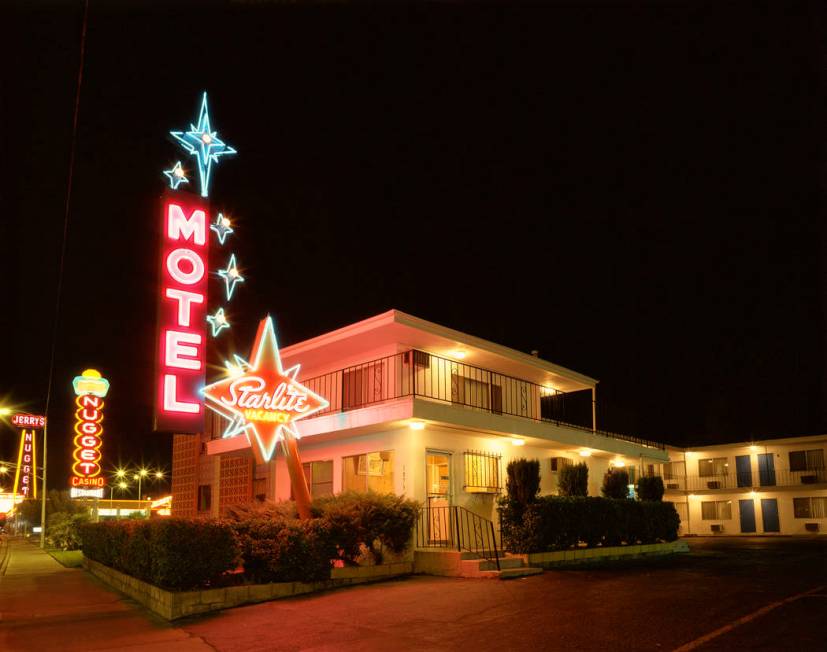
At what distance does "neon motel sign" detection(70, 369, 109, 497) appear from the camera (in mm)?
37062

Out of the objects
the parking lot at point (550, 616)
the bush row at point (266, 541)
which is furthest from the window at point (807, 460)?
the bush row at point (266, 541)

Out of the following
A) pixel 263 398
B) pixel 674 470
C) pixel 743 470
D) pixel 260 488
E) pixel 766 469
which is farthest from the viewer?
pixel 674 470

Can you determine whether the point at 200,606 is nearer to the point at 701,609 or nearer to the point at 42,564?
the point at 701,609

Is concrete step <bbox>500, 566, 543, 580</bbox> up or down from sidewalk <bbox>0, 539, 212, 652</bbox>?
up

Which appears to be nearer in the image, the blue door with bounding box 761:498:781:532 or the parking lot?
the parking lot

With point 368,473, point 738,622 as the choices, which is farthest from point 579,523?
point 738,622

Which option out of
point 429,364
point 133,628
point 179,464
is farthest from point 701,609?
point 179,464

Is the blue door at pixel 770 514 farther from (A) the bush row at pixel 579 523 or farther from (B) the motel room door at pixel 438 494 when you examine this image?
(B) the motel room door at pixel 438 494

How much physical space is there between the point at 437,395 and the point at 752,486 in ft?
94.2

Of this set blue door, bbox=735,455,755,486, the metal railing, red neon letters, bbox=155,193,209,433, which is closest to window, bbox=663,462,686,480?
blue door, bbox=735,455,755,486

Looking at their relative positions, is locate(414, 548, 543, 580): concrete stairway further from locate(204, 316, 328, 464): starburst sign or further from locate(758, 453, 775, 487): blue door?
locate(758, 453, 775, 487): blue door

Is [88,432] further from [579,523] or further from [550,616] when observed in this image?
[550,616]

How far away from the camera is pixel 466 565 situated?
14.9 metres

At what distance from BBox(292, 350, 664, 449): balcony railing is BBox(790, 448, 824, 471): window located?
2358cm
